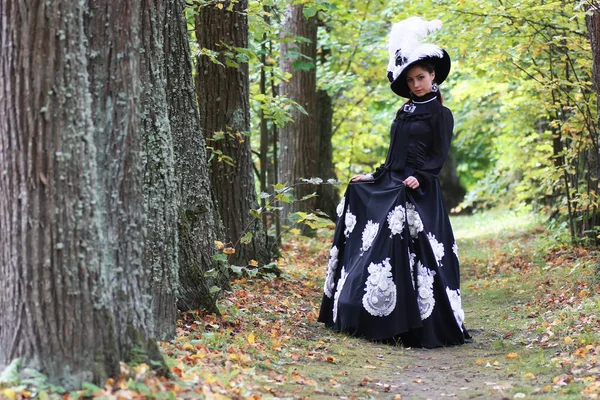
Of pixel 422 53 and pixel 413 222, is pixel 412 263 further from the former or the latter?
pixel 422 53

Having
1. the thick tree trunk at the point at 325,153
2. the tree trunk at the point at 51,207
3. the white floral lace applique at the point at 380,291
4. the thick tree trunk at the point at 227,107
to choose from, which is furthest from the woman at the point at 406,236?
the thick tree trunk at the point at 325,153

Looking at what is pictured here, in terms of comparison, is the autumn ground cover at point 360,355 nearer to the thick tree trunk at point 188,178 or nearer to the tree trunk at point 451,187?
the thick tree trunk at point 188,178

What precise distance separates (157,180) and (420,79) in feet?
8.90

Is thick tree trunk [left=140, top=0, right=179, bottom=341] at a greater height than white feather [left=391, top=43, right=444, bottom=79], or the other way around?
white feather [left=391, top=43, right=444, bottom=79]

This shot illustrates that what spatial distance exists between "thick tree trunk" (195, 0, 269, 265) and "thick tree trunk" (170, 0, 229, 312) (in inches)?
49.0

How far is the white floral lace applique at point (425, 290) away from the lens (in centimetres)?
589

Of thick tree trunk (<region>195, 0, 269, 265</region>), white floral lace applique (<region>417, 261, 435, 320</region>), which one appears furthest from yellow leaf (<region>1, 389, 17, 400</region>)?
thick tree trunk (<region>195, 0, 269, 265</region>)

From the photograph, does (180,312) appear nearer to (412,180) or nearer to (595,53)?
(412,180)

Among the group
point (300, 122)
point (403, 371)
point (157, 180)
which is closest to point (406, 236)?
point (403, 371)

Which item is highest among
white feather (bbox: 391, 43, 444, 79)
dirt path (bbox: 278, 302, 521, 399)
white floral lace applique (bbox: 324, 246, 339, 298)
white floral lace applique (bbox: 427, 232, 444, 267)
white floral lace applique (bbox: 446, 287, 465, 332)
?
white feather (bbox: 391, 43, 444, 79)

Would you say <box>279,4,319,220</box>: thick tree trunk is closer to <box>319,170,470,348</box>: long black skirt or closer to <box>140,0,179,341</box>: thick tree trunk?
<box>319,170,470,348</box>: long black skirt

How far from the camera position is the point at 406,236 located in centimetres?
590

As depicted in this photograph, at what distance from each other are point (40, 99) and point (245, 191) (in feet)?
14.0

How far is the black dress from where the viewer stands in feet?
19.1
